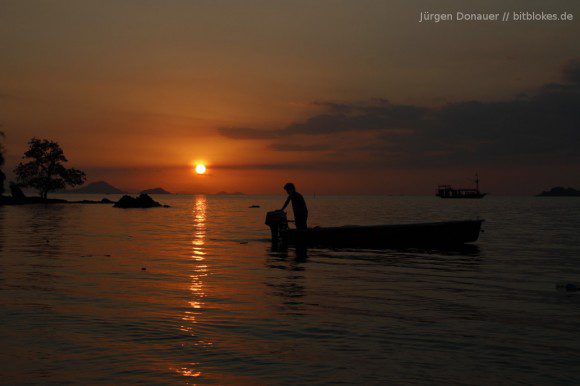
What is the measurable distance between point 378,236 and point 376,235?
0.12 m

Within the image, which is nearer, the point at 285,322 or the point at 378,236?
the point at 285,322

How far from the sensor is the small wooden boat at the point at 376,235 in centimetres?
2762

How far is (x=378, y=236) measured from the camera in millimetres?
27875

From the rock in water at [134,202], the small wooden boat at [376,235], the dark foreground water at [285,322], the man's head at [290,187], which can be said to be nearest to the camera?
the dark foreground water at [285,322]

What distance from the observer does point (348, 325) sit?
10.7 metres

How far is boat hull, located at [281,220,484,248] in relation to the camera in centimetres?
2762

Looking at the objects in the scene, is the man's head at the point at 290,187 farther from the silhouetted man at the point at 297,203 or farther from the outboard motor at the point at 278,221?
the outboard motor at the point at 278,221

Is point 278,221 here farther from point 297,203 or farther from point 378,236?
point 378,236

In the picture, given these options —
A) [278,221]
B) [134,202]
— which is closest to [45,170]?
[134,202]

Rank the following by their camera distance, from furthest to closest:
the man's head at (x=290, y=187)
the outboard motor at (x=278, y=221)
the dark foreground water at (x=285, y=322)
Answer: the outboard motor at (x=278, y=221), the man's head at (x=290, y=187), the dark foreground water at (x=285, y=322)

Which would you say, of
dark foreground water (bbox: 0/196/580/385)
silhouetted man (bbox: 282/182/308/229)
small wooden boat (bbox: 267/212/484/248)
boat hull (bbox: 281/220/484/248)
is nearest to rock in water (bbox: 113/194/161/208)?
small wooden boat (bbox: 267/212/484/248)

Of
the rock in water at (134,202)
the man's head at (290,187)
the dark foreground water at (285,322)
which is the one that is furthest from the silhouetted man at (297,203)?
the rock in water at (134,202)

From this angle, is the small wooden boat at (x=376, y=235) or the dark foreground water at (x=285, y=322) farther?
the small wooden boat at (x=376, y=235)

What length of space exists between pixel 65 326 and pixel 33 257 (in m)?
13.6
